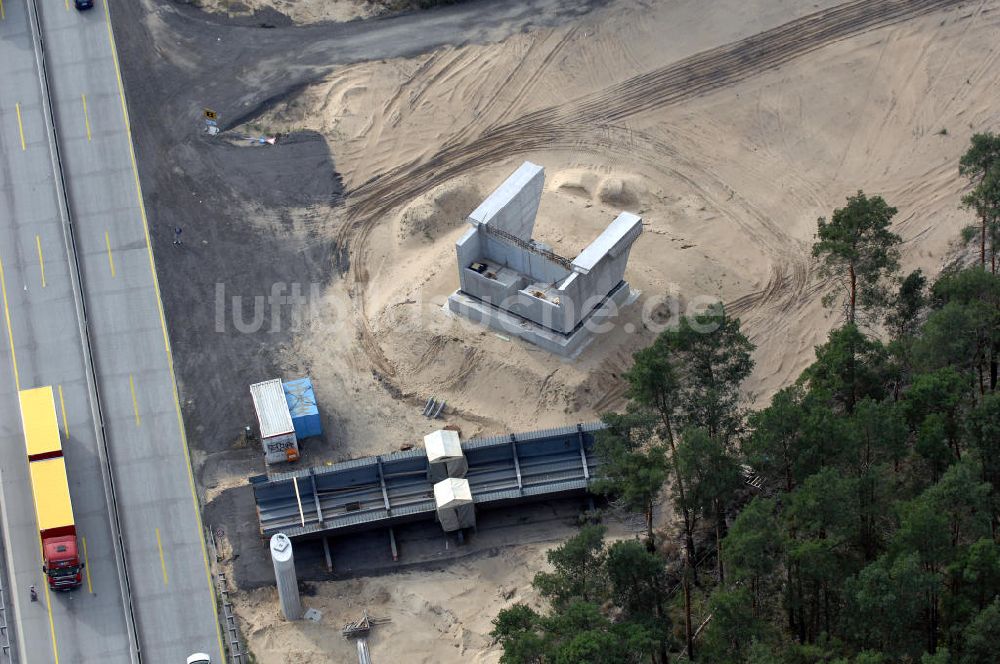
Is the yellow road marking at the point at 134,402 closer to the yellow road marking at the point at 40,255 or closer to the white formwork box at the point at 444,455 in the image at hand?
the yellow road marking at the point at 40,255

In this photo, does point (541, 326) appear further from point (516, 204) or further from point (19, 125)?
point (19, 125)

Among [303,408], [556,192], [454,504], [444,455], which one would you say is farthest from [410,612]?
[556,192]

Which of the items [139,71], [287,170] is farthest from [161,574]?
[139,71]

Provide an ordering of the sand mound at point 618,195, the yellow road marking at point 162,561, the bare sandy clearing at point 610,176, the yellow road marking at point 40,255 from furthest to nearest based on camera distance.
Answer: the sand mound at point 618,195, the yellow road marking at point 40,255, the bare sandy clearing at point 610,176, the yellow road marking at point 162,561

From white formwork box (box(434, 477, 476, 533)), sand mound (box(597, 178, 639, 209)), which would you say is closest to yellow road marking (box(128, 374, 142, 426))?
white formwork box (box(434, 477, 476, 533))

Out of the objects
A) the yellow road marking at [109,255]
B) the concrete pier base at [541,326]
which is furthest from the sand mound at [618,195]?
the yellow road marking at [109,255]

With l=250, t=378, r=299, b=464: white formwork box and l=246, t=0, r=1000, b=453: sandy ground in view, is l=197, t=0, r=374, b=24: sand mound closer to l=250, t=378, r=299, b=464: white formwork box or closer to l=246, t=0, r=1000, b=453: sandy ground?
l=246, t=0, r=1000, b=453: sandy ground

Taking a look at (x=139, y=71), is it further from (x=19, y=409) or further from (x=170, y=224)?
(x=19, y=409)
